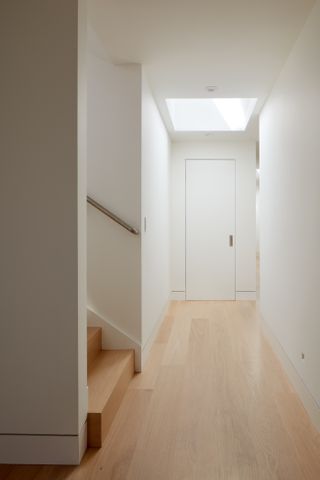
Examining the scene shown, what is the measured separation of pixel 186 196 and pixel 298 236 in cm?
418

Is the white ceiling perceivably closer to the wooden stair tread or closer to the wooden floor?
the wooden stair tread

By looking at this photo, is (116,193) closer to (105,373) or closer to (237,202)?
(105,373)

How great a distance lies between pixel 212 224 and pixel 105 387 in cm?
477

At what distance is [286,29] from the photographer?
3.28 meters

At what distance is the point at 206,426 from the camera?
2.88 meters

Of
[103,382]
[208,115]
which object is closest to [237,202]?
[208,115]

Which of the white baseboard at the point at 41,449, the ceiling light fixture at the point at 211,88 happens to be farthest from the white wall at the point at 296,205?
the white baseboard at the point at 41,449

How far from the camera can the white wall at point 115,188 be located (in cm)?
393

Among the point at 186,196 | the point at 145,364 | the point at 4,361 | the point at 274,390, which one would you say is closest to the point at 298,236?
the point at 274,390

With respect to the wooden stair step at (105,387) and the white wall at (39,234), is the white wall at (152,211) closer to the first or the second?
the wooden stair step at (105,387)

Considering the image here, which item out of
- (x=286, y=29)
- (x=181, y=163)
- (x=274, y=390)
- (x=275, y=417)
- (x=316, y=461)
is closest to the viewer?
(x=316, y=461)

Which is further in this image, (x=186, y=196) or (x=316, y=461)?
(x=186, y=196)

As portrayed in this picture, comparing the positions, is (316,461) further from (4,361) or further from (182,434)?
(4,361)

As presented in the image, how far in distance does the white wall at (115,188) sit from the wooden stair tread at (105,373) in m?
0.24
